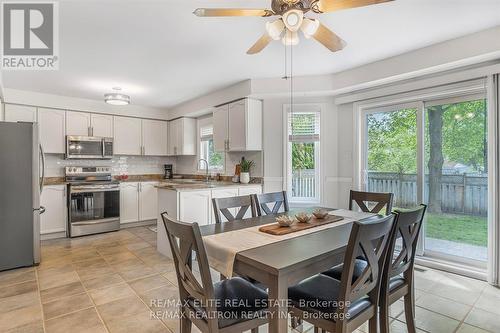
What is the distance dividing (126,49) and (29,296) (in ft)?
8.50

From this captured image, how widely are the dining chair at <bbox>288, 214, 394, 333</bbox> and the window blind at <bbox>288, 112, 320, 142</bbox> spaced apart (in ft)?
8.71

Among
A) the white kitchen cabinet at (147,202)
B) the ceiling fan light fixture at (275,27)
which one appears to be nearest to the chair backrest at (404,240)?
the ceiling fan light fixture at (275,27)

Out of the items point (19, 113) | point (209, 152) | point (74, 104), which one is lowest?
point (209, 152)

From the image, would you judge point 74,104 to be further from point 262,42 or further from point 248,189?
point 262,42

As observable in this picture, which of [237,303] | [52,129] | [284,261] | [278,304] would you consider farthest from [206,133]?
[278,304]

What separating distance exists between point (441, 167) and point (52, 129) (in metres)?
5.86

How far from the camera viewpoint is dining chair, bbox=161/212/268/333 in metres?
1.32

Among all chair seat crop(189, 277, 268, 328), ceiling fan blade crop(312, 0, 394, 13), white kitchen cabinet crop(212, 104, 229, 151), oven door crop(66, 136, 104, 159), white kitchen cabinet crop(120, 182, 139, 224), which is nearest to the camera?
chair seat crop(189, 277, 268, 328)

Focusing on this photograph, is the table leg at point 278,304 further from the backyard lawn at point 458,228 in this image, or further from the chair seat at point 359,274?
the backyard lawn at point 458,228

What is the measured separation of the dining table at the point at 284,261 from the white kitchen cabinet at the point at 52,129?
167 inches

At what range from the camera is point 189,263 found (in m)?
1.48

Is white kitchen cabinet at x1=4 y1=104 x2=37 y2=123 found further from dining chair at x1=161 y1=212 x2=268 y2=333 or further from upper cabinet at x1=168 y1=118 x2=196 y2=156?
dining chair at x1=161 y1=212 x2=268 y2=333

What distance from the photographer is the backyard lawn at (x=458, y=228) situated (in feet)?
9.79

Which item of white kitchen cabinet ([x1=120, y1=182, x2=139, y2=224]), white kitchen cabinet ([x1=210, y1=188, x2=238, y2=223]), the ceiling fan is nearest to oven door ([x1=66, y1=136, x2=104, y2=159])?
white kitchen cabinet ([x1=120, y1=182, x2=139, y2=224])
